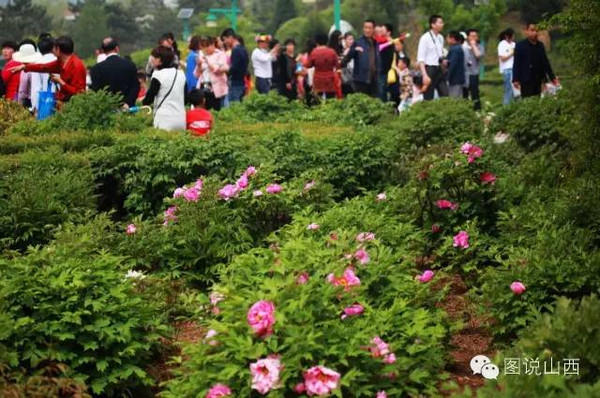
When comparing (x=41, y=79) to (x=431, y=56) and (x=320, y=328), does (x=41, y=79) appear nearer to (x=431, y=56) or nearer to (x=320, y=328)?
(x=431, y=56)

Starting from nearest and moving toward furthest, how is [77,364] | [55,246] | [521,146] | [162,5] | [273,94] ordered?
[77,364] < [55,246] < [521,146] < [273,94] < [162,5]

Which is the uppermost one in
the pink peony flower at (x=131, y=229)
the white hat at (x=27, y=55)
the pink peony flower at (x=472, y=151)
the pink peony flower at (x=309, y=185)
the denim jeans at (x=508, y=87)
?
the white hat at (x=27, y=55)

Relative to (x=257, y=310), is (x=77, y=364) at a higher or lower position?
lower

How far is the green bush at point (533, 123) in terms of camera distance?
11734 mm

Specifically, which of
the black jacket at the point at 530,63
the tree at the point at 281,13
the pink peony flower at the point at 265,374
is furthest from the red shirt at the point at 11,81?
the tree at the point at 281,13

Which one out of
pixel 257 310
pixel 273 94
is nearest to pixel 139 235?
pixel 257 310

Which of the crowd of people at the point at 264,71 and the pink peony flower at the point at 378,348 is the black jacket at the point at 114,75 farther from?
the pink peony flower at the point at 378,348

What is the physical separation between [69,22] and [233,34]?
46.5m

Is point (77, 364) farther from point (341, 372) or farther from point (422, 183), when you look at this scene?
point (422, 183)

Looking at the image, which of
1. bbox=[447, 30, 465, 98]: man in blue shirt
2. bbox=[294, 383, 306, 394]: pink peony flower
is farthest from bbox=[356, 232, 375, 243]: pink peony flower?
bbox=[447, 30, 465, 98]: man in blue shirt

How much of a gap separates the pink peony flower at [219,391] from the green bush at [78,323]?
83 cm

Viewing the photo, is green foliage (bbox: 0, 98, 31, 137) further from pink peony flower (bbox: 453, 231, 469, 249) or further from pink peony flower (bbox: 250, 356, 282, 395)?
pink peony flower (bbox: 250, 356, 282, 395)

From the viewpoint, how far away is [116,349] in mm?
5969

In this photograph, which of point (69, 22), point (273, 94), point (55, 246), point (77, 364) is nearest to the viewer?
point (77, 364)
